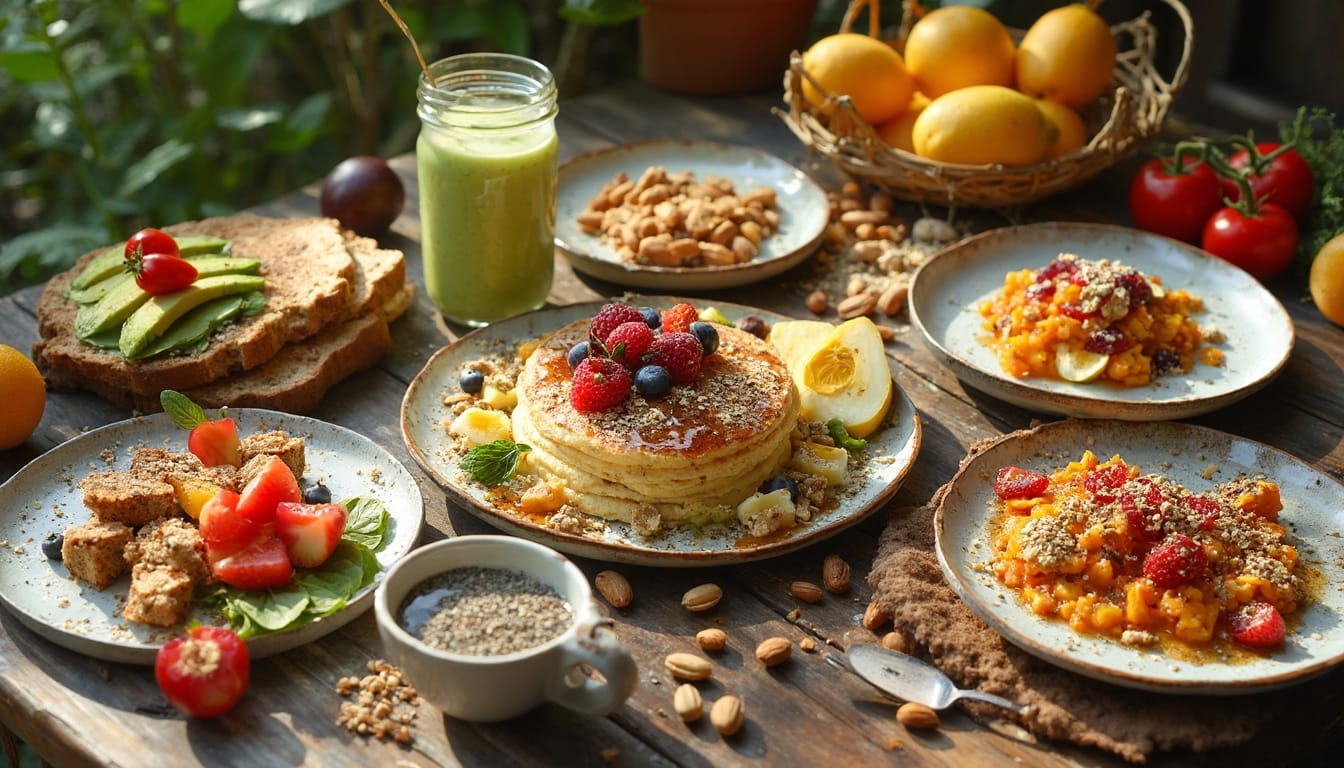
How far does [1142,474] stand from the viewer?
2.57 metres

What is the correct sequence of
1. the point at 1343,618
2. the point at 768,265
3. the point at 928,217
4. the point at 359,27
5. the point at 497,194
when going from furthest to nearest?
the point at 359,27 → the point at 928,217 → the point at 768,265 → the point at 497,194 → the point at 1343,618

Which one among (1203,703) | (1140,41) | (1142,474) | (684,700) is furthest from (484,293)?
(1140,41)

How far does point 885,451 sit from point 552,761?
3.45 ft

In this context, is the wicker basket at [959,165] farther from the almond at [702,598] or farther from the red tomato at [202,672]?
the red tomato at [202,672]

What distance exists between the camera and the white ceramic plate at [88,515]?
2.08 m

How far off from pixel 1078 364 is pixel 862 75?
1.17 m

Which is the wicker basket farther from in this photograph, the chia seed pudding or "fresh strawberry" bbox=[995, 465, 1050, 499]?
the chia seed pudding

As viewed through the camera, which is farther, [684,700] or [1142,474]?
[1142,474]

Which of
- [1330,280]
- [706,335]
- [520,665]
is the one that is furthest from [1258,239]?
[520,665]

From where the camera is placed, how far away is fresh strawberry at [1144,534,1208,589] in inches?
83.4

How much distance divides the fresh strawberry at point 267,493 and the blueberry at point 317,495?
0.08 m

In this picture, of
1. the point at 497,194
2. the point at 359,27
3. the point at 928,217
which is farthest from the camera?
the point at 359,27

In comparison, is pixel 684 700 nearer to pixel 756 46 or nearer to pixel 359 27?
pixel 756 46

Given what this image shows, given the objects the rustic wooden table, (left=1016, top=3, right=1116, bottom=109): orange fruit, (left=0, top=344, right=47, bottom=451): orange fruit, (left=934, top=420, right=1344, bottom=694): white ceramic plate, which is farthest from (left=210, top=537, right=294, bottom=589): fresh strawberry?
(left=1016, top=3, right=1116, bottom=109): orange fruit
